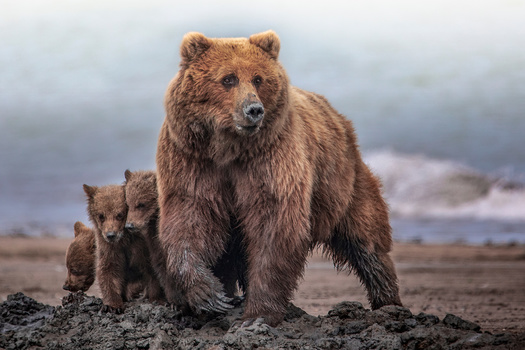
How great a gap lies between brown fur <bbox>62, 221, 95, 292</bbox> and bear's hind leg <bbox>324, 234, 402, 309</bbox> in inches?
105

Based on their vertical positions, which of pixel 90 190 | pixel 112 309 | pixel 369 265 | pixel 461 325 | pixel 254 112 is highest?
pixel 254 112

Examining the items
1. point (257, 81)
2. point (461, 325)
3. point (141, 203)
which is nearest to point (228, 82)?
point (257, 81)

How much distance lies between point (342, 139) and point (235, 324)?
7.66 ft

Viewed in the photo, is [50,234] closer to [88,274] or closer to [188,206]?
[88,274]

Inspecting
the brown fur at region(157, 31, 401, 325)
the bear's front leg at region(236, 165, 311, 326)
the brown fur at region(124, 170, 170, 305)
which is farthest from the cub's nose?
the bear's front leg at region(236, 165, 311, 326)

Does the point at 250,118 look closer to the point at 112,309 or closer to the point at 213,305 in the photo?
the point at 213,305

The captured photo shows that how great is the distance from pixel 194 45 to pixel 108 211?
1.95 metres

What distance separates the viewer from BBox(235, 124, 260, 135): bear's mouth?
5.72 meters

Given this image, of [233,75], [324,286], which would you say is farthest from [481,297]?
[233,75]

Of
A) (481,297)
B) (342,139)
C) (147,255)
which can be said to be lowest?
(481,297)

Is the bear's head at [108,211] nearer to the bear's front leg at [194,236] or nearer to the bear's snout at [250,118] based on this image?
the bear's front leg at [194,236]

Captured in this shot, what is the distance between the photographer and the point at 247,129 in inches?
226

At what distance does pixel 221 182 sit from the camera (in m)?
6.17

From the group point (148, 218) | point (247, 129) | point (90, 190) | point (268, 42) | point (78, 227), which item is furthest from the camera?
point (78, 227)
